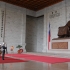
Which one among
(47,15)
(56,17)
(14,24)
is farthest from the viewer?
(47,15)

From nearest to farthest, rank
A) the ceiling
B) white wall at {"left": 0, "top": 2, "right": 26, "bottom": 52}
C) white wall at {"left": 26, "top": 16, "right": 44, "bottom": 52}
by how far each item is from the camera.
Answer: the ceiling, white wall at {"left": 0, "top": 2, "right": 26, "bottom": 52}, white wall at {"left": 26, "top": 16, "right": 44, "bottom": 52}

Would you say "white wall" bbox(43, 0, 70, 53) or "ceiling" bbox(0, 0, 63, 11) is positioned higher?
→ "ceiling" bbox(0, 0, 63, 11)

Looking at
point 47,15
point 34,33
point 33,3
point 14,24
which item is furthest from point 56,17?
point 14,24

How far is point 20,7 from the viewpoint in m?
13.2

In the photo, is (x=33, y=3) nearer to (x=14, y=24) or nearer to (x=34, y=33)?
(x=14, y=24)

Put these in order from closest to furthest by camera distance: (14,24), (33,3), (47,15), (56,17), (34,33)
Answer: (56,17) < (33,3) < (14,24) < (47,15) < (34,33)

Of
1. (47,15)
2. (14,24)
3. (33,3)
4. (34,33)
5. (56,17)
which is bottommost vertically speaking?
(34,33)

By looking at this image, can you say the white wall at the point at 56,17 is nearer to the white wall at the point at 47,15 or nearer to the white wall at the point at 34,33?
the white wall at the point at 47,15

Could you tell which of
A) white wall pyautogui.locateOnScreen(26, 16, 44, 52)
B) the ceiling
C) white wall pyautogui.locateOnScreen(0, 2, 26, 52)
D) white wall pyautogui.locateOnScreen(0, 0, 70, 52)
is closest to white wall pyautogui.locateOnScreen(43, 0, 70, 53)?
white wall pyautogui.locateOnScreen(0, 0, 70, 52)

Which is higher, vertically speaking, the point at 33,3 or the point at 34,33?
the point at 33,3

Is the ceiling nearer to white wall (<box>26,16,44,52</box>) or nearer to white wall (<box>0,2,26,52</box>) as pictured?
white wall (<box>0,2,26,52</box>)

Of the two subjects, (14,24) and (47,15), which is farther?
(47,15)

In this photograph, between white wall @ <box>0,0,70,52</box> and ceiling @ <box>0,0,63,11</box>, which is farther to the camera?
ceiling @ <box>0,0,63,11</box>

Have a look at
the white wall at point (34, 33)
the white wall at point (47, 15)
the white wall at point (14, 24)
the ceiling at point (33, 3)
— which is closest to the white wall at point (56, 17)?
the white wall at point (47, 15)
